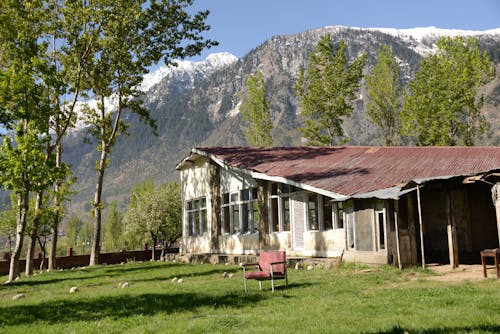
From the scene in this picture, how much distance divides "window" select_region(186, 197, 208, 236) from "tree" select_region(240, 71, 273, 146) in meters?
19.3

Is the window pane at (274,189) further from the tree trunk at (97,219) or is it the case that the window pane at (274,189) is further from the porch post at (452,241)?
the tree trunk at (97,219)

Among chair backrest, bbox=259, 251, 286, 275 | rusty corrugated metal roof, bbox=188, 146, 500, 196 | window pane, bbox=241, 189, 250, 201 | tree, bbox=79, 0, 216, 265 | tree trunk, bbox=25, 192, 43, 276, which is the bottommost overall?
chair backrest, bbox=259, 251, 286, 275

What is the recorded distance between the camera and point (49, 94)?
26000mm

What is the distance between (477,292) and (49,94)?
22.5 m

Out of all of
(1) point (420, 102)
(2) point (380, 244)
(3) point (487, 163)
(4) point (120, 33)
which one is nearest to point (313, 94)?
(1) point (420, 102)

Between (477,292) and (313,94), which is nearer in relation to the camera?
(477,292)

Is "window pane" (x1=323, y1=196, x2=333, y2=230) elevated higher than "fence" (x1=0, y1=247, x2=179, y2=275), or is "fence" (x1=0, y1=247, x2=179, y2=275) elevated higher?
"window pane" (x1=323, y1=196, x2=333, y2=230)

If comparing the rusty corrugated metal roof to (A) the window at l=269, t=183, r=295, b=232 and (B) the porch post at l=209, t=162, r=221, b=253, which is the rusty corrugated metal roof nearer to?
(A) the window at l=269, t=183, r=295, b=232

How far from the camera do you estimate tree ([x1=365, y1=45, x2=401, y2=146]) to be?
1905 inches

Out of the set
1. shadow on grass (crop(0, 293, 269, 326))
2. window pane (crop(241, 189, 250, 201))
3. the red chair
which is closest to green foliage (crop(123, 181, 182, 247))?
window pane (crop(241, 189, 250, 201))

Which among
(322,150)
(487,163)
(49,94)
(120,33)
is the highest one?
(120,33)

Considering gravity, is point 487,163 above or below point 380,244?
above

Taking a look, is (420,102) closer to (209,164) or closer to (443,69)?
(443,69)

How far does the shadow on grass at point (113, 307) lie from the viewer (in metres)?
9.80
